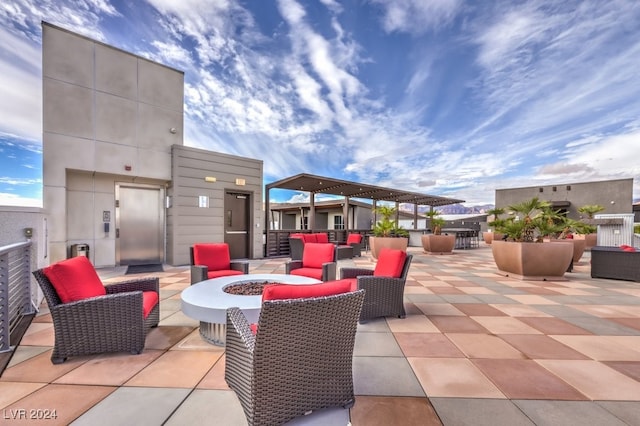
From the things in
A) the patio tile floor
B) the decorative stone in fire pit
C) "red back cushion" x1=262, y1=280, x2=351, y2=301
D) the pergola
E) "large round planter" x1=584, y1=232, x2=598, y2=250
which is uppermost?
the pergola

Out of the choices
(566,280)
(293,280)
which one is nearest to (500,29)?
(566,280)

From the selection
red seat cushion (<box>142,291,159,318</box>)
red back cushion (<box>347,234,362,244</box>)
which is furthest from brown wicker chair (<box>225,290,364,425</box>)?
red back cushion (<box>347,234,362,244</box>)

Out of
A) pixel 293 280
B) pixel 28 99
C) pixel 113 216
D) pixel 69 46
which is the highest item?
pixel 69 46

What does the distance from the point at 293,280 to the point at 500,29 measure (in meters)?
8.27

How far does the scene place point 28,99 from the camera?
235 inches

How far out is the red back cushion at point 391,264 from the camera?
357cm

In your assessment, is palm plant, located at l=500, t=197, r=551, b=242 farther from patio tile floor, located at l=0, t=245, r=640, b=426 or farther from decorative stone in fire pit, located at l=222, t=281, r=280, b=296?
decorative stone in fire pit, located at l=222, t=281, r=280, b=296

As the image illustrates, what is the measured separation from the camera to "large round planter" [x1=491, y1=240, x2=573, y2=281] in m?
5.81

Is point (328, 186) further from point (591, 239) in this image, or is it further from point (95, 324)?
point (591, 239)

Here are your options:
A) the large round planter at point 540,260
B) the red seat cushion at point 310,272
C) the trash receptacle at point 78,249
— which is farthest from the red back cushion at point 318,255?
the trash receptacle at point 78,249

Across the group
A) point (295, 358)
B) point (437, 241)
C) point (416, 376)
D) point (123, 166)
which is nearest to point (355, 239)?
point (437, 241)

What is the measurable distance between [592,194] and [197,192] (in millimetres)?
25672

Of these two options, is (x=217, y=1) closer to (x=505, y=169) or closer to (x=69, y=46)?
(x=69, y=46)

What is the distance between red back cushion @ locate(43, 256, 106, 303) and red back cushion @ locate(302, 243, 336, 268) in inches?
118
